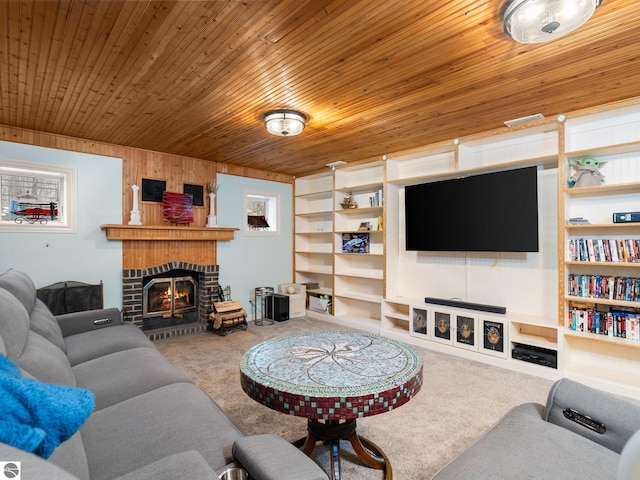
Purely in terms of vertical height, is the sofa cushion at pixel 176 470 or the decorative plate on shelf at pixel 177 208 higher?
the decorative plate on shelf at pixel 177 208

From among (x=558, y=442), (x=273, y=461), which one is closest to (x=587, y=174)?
(x=558, y=442)

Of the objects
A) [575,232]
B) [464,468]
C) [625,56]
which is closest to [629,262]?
[575,232]

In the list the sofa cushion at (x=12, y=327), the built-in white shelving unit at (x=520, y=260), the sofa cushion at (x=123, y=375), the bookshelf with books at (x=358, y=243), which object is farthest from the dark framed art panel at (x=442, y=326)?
the sofa cushion at (x=12, y=327)

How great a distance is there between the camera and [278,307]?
209 inches

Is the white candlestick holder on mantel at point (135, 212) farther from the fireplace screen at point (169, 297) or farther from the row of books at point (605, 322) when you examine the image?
the row of books at point (605, 322)

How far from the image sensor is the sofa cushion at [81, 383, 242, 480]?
118 cm

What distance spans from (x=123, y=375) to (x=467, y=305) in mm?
3390

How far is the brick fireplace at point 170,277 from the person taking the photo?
4.31 meters

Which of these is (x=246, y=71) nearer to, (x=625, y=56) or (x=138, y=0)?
(x=138, y=0)

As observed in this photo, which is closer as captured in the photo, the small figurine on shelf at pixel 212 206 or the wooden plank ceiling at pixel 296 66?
the wooden plank ceiling at pixel 296 66

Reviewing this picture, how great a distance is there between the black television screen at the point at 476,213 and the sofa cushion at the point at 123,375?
322 cm

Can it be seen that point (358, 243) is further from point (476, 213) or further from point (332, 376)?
point (332, 376)

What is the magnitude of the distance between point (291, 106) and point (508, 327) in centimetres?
304

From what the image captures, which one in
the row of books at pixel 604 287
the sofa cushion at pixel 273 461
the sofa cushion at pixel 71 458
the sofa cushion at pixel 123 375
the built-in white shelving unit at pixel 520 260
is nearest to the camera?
the sofa cushion at pixel 71 458
